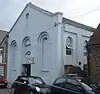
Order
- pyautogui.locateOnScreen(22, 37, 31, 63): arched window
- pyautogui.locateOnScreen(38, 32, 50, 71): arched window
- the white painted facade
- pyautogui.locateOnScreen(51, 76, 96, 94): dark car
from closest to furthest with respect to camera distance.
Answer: pyautogui.locateOnScreen(51, 76, 96, 94): dark car
the white painted facade
pyautogui.locateOnScreen(38, 32, 50, 71): arched window
pyautogui.locateOnScreen(22, 37, 31, 63): arched window

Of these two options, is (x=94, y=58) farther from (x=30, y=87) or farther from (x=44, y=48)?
(x=30, y=87)

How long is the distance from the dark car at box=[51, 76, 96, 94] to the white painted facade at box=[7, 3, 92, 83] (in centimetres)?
1188

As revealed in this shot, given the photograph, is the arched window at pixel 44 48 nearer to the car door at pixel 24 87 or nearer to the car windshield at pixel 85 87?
the car door at pixel 24 87

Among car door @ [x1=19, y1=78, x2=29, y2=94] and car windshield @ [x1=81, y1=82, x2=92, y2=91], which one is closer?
car windshield @ [x1=81, y1=82, x2=92, y2=91]

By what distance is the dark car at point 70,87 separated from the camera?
1287 centimetres

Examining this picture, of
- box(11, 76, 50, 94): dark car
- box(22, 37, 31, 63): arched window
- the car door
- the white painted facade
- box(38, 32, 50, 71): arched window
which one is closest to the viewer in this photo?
box(11, 76, 50, 94): dark car

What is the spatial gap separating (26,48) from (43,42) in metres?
3.80

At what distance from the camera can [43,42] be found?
97.0 feet

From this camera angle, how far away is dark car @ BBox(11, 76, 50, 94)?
52.9 feet

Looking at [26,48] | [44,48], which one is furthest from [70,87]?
[26,48]

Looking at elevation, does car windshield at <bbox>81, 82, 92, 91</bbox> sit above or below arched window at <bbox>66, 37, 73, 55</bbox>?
below

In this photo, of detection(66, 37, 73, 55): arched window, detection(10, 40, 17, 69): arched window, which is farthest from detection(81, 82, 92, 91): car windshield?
detection(10, 40, 17, 69): arched window

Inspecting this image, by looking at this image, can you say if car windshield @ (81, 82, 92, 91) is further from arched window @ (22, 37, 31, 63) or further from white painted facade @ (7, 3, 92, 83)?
arched window @ (22, 37, 31, 63)

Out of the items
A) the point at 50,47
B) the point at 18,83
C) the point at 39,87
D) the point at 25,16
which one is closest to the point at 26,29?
the point at 25,16
